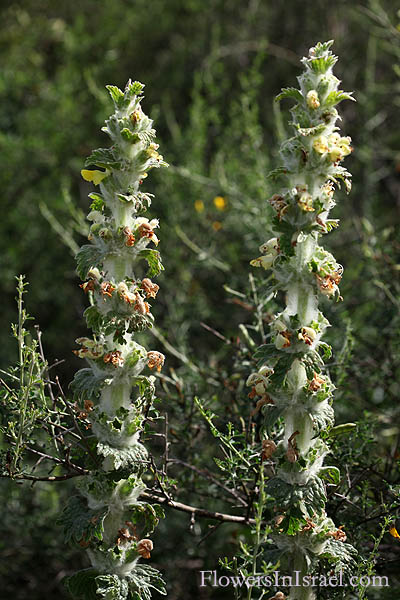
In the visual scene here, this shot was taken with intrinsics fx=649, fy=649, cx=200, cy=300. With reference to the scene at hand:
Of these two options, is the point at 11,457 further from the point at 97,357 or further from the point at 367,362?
the point at 367,362

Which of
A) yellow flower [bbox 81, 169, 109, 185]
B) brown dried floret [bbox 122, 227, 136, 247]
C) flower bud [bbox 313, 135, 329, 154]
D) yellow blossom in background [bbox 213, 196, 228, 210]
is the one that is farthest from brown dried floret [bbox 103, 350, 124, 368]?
yellow blossom in background [bbox 213, 196, 228, 210]

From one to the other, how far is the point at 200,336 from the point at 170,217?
69 cm

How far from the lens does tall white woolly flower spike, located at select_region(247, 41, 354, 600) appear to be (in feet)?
4.61

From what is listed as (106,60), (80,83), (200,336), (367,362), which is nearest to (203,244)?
(200,336)

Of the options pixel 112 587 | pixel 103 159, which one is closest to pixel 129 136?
pixel 103 159

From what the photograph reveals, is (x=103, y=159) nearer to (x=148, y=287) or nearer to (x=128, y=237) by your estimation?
(x=128, y=237)

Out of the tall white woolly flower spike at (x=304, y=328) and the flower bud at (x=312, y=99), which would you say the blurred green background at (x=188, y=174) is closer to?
the tall white woolly flower spike at (x=304, y=328)

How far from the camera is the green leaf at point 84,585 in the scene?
5.03ft

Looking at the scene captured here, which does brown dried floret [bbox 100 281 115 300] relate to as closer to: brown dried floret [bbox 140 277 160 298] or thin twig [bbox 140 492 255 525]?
brown dried floret [bbox 140 277 160 298]

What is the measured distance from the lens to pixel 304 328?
1413 mm

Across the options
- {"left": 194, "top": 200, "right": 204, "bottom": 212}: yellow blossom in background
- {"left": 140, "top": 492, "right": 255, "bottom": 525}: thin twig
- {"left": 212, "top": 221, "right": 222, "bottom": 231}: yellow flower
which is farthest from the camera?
{"left": 194, "top": 200, "right": 204, "bottom": 212}: yellow blossom in background

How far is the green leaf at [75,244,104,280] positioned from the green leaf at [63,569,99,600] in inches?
27.7

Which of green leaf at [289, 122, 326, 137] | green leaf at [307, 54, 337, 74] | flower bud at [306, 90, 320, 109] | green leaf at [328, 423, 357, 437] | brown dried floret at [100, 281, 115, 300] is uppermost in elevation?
green leaf at [307, 54, 337, 74]

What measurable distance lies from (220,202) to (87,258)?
2054 mm
